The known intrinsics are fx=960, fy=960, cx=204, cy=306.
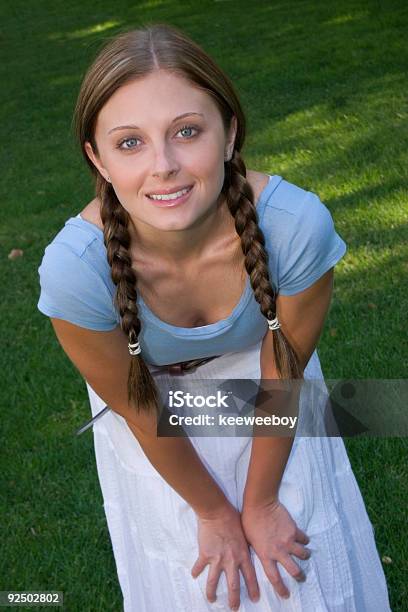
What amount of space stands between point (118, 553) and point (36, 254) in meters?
3.01

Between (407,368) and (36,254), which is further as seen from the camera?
(36,254)

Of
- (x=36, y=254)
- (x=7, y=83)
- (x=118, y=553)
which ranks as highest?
(x=118, y=553)

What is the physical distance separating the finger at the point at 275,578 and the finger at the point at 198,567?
0.15 m

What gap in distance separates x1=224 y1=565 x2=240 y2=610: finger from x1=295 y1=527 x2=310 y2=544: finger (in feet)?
0.54

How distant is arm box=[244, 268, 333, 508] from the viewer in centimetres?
222

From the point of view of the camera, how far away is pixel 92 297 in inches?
82.5

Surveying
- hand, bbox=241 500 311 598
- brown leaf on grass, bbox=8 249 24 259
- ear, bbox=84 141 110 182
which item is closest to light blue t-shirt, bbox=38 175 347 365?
ear, bbox=84 141 110 182

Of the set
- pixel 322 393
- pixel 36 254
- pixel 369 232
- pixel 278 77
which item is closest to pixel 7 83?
pixel 278 77

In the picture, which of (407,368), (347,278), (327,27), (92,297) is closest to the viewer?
(92,297)

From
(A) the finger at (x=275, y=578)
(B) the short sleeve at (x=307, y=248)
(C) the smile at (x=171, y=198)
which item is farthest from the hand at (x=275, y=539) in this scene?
(C) the smile at (x=171, y=198)

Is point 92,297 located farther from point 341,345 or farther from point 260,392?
point 341,345

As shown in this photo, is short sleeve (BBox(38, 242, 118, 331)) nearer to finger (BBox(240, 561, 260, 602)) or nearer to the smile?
the smile

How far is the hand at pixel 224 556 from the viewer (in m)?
2.27

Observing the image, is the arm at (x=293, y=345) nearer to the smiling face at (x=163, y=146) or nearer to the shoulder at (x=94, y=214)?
the smiling face at (x=163, y=146)
